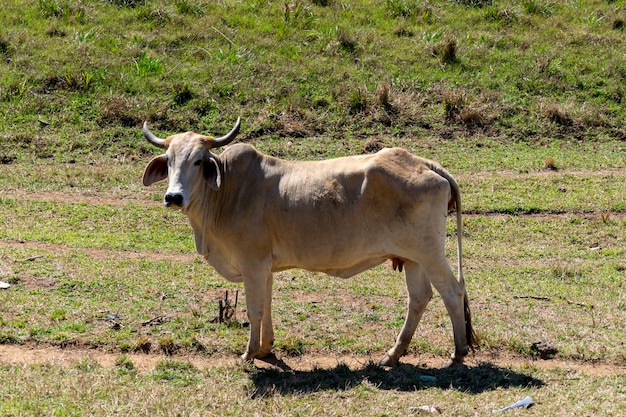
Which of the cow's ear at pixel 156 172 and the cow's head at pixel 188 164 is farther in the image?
the cow's ear at pixel 156 172

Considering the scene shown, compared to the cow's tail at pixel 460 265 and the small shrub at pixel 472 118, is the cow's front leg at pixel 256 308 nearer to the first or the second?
the cow's tail at pixel 460 265

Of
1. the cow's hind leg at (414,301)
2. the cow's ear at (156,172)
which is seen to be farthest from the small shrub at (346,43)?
the cow's hind leg at (414,301)

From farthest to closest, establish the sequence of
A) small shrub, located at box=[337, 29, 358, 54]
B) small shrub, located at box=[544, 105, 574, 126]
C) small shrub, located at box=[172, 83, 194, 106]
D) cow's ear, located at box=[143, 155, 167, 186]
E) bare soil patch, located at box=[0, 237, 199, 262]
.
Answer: small shrub, located at box=[337, 29, 358, 54]
small shrub, located at box=[172, 83, 194, 106]
small shrub, located at box=[544, 105, 574, 126]
bare soil patch, located at box=[0, 237, 199, 262]
cow's ear, located at box=[143, 155, 167, 186]

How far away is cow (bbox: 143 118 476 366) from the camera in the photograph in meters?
7.00

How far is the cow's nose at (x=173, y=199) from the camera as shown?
22.3 feet

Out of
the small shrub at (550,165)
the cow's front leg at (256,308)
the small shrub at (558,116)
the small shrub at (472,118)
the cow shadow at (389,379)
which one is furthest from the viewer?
the small shrub at (558,116)

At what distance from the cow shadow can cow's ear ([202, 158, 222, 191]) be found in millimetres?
1501

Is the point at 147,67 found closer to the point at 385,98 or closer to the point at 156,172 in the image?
the point at 385,98

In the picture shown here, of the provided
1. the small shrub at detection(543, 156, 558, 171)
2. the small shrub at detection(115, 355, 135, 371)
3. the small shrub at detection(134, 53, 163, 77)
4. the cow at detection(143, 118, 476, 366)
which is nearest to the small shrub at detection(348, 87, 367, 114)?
the small shrub at detection(543, 156, 558, 171)

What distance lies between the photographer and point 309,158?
1370cm

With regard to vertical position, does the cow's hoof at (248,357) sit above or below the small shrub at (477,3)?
below

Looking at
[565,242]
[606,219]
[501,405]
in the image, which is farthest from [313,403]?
[606,219]

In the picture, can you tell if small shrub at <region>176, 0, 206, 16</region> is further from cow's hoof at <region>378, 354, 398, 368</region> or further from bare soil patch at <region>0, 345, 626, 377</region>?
cow's hoof at <region>378, 354, 398, 368</region>

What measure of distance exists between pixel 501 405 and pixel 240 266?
2.31 metres
